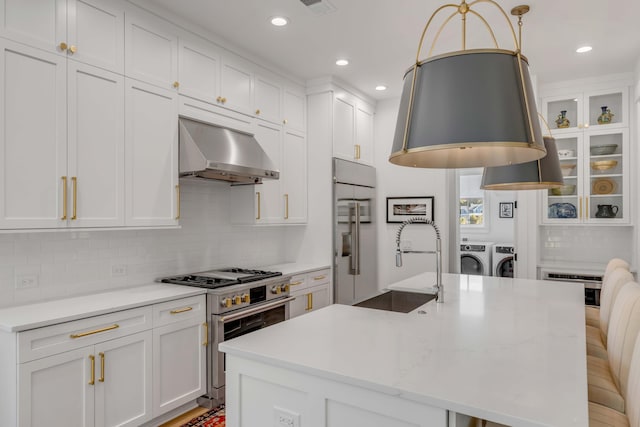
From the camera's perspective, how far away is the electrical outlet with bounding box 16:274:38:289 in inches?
96.7

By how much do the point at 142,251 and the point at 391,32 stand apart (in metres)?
2.66

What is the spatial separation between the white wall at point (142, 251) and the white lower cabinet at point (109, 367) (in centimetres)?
56

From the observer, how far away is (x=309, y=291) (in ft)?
13.5

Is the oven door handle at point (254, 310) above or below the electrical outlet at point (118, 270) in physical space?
below

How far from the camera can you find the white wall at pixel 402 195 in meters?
5.06

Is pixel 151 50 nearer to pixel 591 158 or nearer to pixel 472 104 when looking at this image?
pixel 472 104

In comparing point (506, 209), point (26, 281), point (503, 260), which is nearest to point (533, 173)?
point (26, 281)

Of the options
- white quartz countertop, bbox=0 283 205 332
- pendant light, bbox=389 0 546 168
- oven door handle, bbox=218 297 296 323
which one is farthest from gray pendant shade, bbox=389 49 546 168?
oven door handle, bbox=218 297 296 323

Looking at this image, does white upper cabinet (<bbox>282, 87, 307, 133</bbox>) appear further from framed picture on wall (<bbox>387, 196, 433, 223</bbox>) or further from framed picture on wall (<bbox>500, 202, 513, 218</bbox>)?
framed picture on wall (<bbox>500, 202, 513, 218</bbox>)

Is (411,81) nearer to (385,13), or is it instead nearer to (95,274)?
(385,13)

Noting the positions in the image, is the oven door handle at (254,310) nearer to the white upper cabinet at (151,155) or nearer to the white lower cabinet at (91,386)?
the white lower cabinet at (91,386)

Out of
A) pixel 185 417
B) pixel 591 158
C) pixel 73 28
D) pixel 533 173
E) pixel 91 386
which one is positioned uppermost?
pixel 73 28

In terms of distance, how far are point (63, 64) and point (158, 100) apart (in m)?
0.65

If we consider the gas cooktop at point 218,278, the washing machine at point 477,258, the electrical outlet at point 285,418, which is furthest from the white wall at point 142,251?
the washing machine at point 477,258
